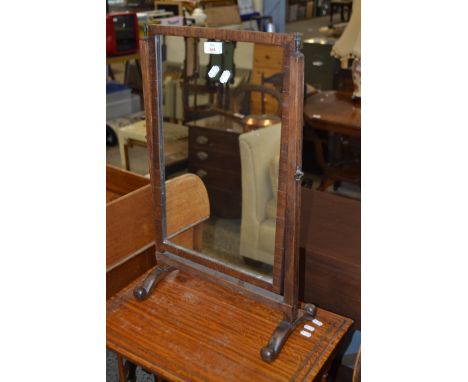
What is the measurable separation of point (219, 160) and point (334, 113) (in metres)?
0.95

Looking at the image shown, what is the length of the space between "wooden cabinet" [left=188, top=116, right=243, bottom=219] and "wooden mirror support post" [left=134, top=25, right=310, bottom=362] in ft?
3.00

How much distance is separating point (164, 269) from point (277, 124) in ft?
2.78

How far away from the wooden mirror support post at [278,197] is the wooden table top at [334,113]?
1.90 metres

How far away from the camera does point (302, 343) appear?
1185 millimetres

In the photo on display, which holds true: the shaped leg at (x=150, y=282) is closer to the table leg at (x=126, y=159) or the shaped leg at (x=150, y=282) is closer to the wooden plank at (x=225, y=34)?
the wooden plank at (x=225, y=34)

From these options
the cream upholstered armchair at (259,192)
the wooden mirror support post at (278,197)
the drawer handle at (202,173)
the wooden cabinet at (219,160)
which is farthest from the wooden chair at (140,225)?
the drawer handle at (202,173)

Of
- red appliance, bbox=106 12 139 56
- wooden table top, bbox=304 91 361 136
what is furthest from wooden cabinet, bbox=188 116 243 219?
red appliance, bbox=106 12 139 56

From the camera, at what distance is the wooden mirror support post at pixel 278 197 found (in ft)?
3.23

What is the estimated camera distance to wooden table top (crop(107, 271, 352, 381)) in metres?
1.11

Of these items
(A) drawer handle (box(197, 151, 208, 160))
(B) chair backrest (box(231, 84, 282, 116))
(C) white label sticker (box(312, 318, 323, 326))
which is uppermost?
(B) chair backrest (box(231, 84, 282, 116))

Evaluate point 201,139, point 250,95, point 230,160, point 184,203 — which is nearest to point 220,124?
point 201,139

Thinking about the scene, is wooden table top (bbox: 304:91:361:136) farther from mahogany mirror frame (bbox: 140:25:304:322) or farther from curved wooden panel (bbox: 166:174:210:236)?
mahogany mirror frame (bbox: 140:25:304:322)
